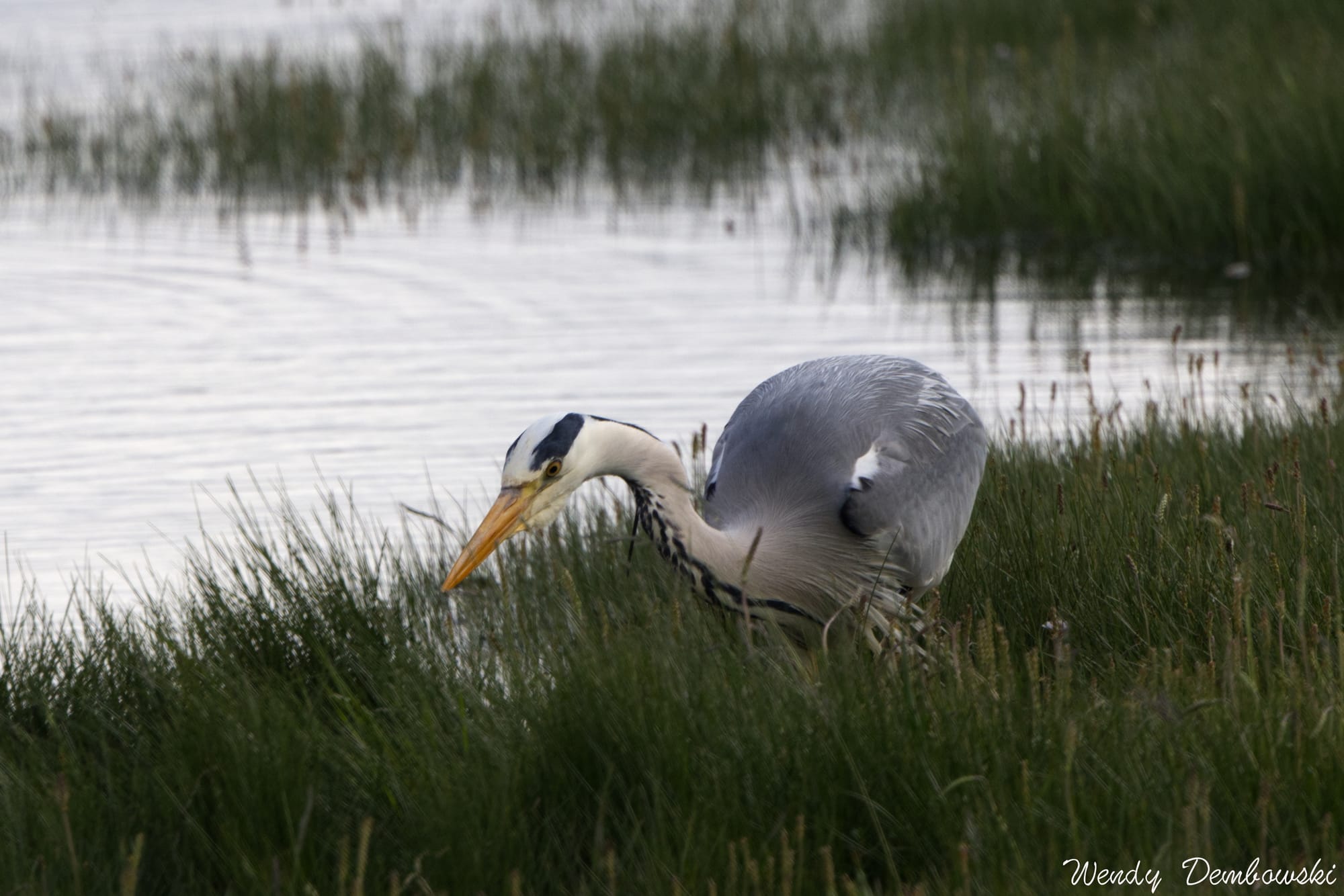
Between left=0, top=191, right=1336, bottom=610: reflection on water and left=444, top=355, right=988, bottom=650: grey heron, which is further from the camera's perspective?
left=0, top=191, right=1336, bottom=610: reflection on water

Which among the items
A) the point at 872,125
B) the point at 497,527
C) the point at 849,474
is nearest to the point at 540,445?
the point at 497,527

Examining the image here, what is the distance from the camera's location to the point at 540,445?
3.94 meters

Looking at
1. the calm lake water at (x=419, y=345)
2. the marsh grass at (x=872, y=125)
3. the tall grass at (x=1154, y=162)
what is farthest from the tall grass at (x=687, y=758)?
the marsh grass at (x=872, y=125)

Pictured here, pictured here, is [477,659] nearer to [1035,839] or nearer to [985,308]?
[1035,839]

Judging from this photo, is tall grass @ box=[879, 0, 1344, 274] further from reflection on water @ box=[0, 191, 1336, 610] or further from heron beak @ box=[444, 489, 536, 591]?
heron beak @ box=[444, 489, 536, 591]

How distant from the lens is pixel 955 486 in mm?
4992

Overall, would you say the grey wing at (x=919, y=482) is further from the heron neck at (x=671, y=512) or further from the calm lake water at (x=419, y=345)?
the calm lake water at (x=419, y=345)

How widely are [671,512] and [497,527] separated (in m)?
0.42

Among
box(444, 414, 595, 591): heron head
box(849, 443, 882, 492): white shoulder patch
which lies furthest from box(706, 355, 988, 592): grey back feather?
box(444, 414, 595, 591): heron head

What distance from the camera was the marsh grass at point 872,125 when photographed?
34.6 feet

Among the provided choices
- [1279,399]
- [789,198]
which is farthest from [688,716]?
[789,198]

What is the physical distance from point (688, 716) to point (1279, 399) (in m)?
4.89

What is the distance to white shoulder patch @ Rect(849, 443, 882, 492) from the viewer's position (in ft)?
15.0

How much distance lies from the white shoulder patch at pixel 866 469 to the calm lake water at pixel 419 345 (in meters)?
1.69
